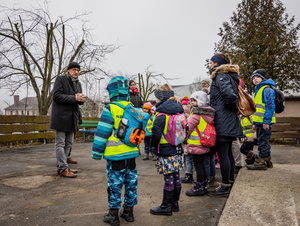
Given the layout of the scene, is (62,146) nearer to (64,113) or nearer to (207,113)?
(64,113)

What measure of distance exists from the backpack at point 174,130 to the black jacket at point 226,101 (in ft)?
2.56

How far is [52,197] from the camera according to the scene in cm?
350

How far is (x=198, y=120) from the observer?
149 inches

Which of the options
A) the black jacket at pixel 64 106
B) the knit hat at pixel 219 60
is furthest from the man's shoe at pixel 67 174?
the knit hat at pixel 219 60

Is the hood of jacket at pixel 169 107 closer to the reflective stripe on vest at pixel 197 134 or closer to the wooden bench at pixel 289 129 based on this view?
the reflective stripe on vest at pixel 197 134

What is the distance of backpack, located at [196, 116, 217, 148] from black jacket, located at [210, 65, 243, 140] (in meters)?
0.08

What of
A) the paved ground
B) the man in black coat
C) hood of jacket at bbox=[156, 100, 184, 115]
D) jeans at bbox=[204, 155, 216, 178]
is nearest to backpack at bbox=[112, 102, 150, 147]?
hood of jacket at bbox=[156, 100, 184, 115]

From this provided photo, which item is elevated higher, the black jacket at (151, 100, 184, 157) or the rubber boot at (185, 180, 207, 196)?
the black jacket at (151, 100, 184, 157)

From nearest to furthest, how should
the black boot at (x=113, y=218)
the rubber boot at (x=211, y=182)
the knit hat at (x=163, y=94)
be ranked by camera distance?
the black boot at (x=113, y=218) → the knit hat at (x=163, y=94) → the rubber boot at (x=211, y=182)

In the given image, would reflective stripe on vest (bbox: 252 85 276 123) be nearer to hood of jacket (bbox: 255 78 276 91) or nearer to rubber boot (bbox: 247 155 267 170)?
hood of jacket (bbox: 255 78 276 91)

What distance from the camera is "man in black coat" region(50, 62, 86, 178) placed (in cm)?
470

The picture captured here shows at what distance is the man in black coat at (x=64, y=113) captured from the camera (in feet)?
15.4

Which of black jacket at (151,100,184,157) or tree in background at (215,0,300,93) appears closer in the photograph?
black jacket at (151,100,184,157)

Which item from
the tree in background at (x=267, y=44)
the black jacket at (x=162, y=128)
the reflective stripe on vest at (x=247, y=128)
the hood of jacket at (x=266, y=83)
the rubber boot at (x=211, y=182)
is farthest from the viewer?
the tree in background at (x=267, y=44)
